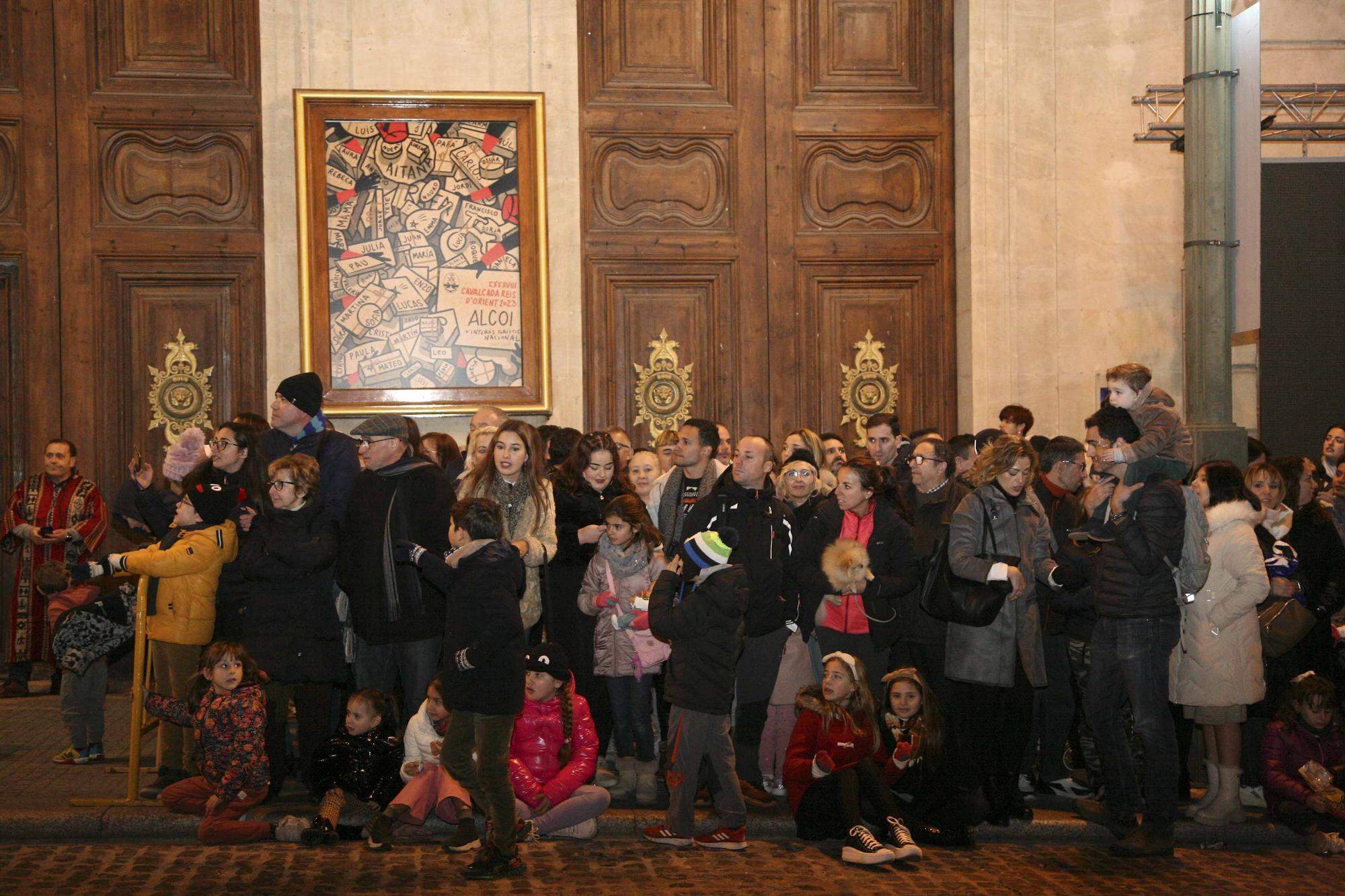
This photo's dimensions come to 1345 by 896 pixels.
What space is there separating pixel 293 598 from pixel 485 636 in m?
1.70

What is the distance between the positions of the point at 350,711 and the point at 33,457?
533 centimetres

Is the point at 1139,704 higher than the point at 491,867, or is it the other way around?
the point at 1139,704

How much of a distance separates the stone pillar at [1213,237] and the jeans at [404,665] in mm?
4950

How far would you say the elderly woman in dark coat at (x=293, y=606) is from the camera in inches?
289

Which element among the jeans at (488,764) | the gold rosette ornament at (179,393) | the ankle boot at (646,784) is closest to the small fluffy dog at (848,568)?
the ankle boot at (646,784)

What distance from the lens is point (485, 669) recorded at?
20.5ft

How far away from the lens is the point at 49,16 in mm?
11289

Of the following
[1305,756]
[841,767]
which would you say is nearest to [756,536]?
[841,767]

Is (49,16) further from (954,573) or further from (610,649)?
(954,573)

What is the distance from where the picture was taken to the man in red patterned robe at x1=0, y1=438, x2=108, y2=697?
34.0 ft

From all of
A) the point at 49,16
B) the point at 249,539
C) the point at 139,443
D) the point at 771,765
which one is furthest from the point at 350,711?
the point at 49,16

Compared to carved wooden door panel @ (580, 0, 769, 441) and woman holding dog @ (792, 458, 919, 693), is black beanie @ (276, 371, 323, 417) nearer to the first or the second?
woman holding dog @ (792, 458, 919, 693)

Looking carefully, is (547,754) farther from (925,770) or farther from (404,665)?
(925,770)

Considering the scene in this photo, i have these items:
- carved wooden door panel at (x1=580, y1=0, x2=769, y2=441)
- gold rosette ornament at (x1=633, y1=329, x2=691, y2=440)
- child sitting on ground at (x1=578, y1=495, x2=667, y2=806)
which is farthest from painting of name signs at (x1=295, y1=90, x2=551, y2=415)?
child sitting on ground at (x1=578, y1=495, x2=667, y2=806)
